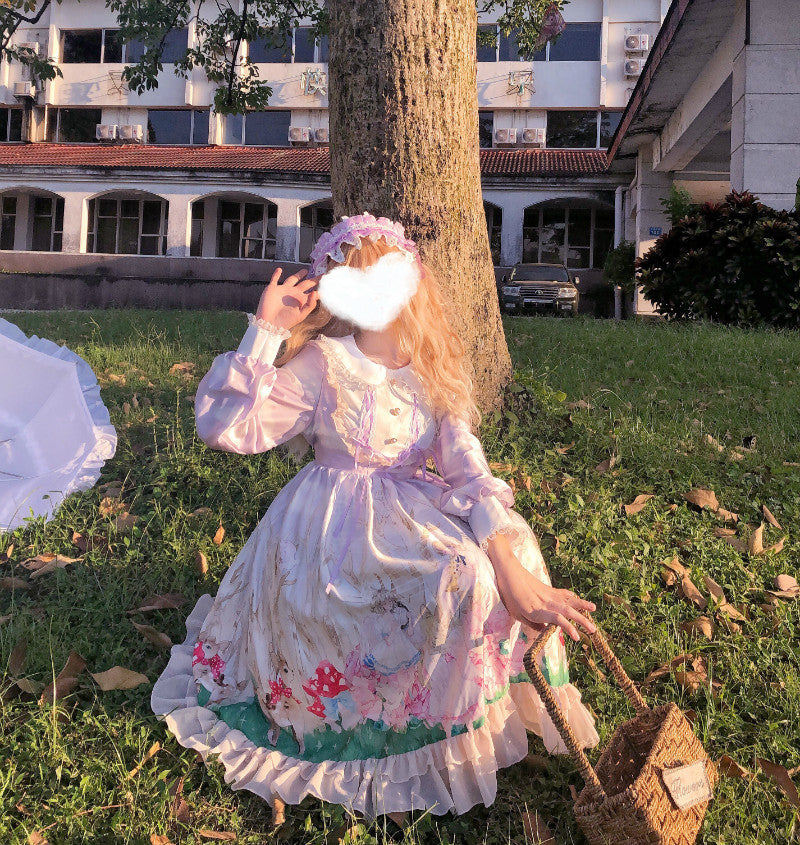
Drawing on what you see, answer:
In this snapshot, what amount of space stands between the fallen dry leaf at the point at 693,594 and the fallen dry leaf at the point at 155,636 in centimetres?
202

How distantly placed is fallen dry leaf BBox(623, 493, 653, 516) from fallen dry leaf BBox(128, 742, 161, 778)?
2359 millimetres

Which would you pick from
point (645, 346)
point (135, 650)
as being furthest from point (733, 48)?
point (135, 650)

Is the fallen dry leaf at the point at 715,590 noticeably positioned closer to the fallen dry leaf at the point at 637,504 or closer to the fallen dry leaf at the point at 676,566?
the fallen dry leaf at the point at 676,566

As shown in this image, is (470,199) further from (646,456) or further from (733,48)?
(733,48)

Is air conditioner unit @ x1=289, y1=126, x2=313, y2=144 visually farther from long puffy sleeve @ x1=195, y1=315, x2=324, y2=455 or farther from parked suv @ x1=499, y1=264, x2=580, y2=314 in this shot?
long puffy sleeve @ x1=195, y1=315, x2=324, y2=455

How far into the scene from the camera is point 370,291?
97.3 inches

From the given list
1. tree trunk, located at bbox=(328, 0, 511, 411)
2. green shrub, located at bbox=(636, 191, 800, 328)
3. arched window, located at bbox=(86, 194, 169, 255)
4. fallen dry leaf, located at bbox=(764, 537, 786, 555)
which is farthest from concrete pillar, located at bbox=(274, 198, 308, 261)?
fallen dry leaf, located at bbox=(764, 537, 786, 555)

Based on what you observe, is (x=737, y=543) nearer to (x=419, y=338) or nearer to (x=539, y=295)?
(x=419, y=338)

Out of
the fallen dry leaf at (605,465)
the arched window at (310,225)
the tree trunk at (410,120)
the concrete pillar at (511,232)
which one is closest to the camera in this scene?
the tree trunk at (410,120)

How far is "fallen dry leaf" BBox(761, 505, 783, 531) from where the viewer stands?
363 cm

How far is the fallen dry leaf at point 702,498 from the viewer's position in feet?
12.5

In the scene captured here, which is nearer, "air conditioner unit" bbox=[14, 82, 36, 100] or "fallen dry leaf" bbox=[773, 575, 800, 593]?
"fallen dry leaf" bbox=[773, 575, 800, 593]

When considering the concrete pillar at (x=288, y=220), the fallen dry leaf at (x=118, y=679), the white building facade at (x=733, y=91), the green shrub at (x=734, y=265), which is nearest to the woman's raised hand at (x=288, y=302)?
the fallen dry leaf at (x=118, y=679)

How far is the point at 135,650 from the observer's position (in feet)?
9.46
